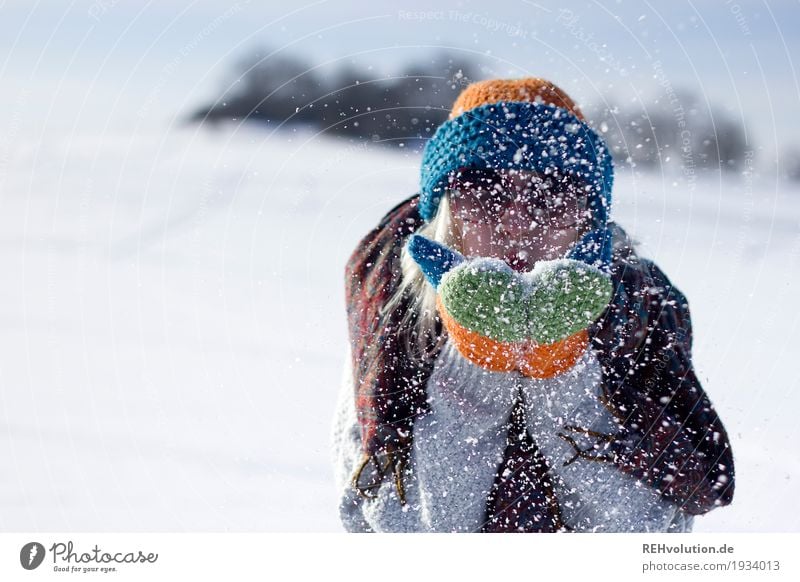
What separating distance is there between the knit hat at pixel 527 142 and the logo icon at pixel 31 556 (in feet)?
1.49

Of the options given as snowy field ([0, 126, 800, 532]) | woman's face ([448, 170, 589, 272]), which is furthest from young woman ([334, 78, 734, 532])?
snowy field ([0, 126, 800, 532])

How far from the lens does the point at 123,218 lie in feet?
3.62

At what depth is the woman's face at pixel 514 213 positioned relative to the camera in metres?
0.73

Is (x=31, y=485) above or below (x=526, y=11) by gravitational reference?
below

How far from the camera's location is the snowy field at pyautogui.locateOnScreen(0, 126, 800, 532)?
94 cm

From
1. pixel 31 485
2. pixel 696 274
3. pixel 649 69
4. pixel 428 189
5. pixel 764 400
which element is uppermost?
pixel 649 69

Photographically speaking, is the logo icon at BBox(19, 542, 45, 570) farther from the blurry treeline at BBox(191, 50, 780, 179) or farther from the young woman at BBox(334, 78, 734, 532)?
the blurry treeline at BBox(191, 50, 780, 179)

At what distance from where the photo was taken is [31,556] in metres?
0.78

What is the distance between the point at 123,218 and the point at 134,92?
0.51 feet

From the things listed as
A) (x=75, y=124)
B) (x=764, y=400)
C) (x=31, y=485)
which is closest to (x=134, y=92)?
(x=75, y=124)

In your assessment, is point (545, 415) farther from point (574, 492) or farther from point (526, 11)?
point (526, 11)

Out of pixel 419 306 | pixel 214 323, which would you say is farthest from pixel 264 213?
pixel 419 306

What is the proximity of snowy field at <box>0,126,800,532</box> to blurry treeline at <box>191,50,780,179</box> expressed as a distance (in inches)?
1.3

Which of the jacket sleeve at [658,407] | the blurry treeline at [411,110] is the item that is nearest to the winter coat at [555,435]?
the jacket sleeve at [658,407]
